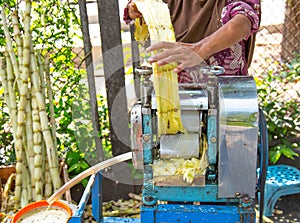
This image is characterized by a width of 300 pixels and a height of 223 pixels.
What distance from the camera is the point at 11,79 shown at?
2719 mm

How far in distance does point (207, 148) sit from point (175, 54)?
14.8 inches

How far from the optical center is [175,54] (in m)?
1.45

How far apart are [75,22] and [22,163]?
1054mm

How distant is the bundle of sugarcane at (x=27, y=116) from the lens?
2.63 m

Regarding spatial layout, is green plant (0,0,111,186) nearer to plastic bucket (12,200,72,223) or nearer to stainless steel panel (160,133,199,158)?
plastic bucket (12,200,72,223)

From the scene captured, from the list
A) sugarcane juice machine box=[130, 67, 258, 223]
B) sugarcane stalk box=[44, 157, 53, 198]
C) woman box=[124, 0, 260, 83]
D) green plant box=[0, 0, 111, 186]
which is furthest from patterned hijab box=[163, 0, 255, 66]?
sugarcane stalk box=[44, 157, 53, 198]

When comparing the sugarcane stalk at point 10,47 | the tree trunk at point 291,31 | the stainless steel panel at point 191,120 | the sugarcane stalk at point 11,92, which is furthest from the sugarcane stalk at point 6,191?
the tree trunk at point 291,31

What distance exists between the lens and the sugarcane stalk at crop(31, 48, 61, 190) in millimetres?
2674

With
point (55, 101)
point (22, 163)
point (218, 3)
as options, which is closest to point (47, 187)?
point (22, 163)

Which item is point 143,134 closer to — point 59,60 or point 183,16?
point 183,16

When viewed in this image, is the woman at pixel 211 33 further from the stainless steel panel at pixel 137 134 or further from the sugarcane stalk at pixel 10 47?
the sugarcane stalk at pixel 10 47

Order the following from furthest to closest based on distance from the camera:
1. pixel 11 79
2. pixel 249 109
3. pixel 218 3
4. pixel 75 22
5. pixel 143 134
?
pixel 75 22, pixel 11 79, pixel 218 3, pixel 143 134, pixel 249 109

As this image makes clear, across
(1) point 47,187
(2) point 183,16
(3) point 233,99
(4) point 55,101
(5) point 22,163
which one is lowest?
(1) point 47,187

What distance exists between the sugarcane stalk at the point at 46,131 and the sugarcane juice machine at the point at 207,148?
1.28m
